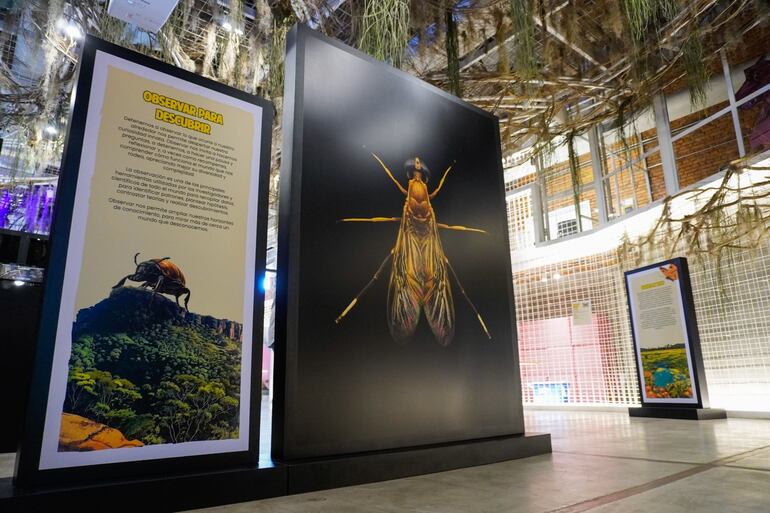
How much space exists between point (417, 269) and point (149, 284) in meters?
1.24

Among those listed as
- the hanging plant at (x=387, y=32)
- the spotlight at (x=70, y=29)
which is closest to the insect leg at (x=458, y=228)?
the hanging plant at (x=387, y=32)

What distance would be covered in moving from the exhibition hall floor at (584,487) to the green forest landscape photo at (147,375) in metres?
0.34

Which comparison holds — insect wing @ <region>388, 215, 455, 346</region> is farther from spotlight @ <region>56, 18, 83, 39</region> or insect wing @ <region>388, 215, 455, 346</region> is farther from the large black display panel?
spotlight @ <region>56, 18, 83, 39</region>

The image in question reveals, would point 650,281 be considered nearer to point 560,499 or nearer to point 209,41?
point 560,499

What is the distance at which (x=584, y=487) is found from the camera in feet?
5.89

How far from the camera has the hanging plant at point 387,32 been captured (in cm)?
208

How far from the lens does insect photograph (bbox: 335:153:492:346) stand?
236 centimetres

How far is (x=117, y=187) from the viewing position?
172 cm

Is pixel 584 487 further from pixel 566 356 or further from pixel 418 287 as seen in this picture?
pixel 566 356

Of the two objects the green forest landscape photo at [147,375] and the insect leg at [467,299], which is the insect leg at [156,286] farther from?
the insect leg at [467,299]

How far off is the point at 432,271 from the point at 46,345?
1661 mm

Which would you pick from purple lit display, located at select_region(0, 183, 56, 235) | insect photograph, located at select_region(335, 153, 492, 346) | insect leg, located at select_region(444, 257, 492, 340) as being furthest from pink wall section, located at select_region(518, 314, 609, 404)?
purple lit display, located at select_region(0, 183, 56, 235)

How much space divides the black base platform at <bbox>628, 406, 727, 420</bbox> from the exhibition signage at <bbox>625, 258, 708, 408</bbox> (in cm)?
10

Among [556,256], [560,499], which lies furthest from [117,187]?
[556,256]
